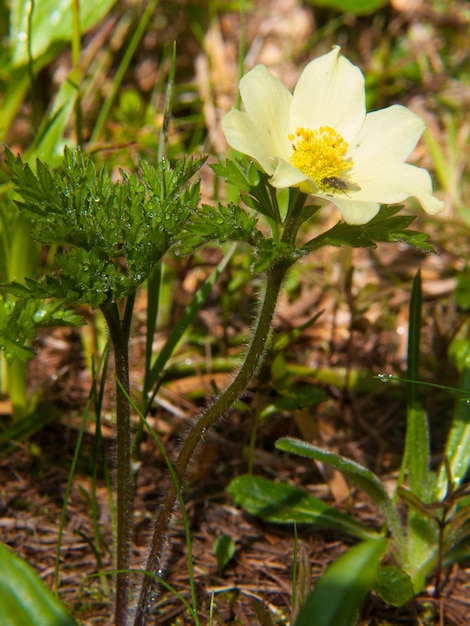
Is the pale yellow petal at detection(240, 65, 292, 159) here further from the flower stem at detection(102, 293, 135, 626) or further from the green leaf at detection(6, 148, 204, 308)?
the flower stem at detection(102, 293, 135, 626)

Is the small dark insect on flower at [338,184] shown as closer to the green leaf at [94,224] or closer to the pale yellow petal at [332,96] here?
the pale yellow petal at [332,96]

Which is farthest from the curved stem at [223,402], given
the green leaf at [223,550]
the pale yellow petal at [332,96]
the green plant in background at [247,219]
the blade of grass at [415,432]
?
the blade of grass at [415,432]

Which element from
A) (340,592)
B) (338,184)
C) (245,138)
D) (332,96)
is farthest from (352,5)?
(340,592)

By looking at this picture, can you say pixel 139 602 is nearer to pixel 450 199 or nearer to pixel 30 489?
pixel 30 489

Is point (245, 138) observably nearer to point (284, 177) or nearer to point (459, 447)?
point (284, 177)

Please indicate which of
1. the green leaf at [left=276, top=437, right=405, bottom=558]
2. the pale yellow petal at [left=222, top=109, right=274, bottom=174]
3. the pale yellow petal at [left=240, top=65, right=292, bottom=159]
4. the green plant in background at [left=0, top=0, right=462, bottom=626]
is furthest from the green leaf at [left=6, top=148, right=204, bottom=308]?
the green leaf at [left=276, top=437, right=405, bottom=558]

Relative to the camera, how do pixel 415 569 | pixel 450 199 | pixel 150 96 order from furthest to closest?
pixel 150 96 → pixel 450 199 → pixel 415 569

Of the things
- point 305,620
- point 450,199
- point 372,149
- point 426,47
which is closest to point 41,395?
point 372,149
